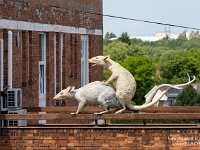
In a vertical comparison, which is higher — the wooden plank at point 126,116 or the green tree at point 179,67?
the green tree at point 179,67

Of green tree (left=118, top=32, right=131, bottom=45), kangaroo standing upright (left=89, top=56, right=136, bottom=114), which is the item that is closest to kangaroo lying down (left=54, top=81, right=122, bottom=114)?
kangaroo standing upright (left=89, top=56, right=136, bottom=114)

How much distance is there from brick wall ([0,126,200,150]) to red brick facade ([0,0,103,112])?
3.80 m

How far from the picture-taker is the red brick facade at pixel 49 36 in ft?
78.1

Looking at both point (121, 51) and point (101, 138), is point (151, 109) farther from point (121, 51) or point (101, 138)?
point (121, 51)

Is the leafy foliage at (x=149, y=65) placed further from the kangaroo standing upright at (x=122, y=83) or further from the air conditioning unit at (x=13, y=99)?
the kangaroo standing upright at (x=122, y=83)

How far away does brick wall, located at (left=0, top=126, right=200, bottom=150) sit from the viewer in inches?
731

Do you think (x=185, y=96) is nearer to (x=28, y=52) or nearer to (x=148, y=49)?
(x=28, y=52)

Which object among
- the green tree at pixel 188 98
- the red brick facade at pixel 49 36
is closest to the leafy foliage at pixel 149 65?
the green tree at pixel 188 98

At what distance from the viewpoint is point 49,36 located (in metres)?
27.0

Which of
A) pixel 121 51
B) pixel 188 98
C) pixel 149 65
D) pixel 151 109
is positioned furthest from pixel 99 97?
pixel 121 51

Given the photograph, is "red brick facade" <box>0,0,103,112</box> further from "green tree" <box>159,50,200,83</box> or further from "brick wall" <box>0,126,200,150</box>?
"green tree" <box>159,50,200,83</box>

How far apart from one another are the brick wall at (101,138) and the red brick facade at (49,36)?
380 centimetres

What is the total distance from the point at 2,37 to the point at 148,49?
154 meters

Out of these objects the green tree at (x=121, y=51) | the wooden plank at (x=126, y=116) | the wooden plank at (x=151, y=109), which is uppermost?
the green tree at (x=121, y=51)
